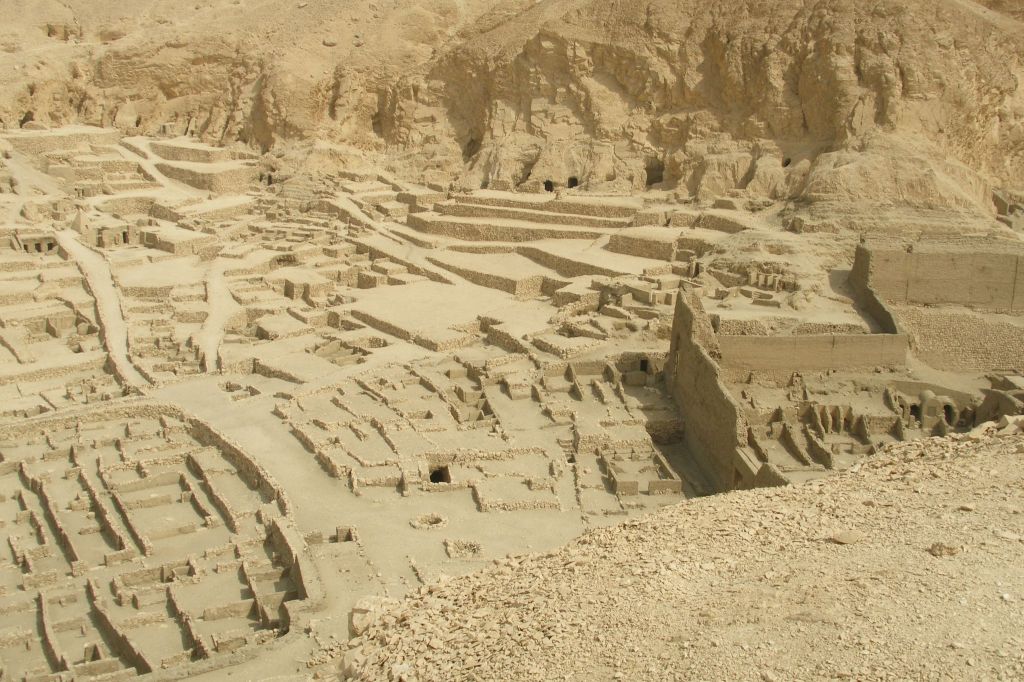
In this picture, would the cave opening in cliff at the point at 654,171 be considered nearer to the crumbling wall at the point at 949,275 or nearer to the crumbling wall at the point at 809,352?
the crumbling wall at the point at 949,275

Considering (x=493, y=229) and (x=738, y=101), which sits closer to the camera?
(x=493, y=229)

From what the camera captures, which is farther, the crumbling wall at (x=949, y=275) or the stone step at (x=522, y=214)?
the stone step at (x=522, y=214)

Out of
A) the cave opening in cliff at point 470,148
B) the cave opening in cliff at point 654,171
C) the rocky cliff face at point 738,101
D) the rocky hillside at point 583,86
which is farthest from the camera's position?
the cave opening in cliff at point 470,148

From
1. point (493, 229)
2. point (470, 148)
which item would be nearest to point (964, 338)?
point (493, 229)

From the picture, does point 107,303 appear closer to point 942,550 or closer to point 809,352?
point 809,352

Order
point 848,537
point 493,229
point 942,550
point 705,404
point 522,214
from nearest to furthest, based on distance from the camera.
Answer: point 942,550 → point 848,537 → point 705,404 → point 493,229 → point 522,214

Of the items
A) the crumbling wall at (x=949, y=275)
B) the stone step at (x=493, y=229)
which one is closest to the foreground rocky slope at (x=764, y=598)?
the crumbling wall at (x=949, y=275)

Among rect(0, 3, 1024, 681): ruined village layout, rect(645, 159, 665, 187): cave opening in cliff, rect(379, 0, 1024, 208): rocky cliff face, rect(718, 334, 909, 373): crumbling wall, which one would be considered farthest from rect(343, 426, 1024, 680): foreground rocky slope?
rect(645, 159, 665, 187): cave opening in cliff
